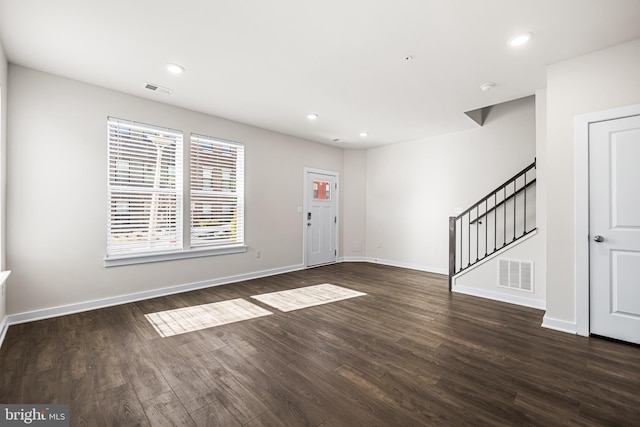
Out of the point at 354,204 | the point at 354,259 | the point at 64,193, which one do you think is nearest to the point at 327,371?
the point at 64,193

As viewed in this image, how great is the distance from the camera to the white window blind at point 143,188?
141 inches

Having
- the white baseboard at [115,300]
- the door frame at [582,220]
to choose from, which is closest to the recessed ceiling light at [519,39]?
the door frame at [582,220]

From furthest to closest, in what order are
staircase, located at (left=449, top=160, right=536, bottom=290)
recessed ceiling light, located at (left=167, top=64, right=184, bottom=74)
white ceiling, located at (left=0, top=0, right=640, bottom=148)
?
staircase, located at (left=449, top=160, right=536, bottom=290) → recessed ceiling light, located at (left=167, top=64, right=184, bottom=74) → white ceiling, located at (left=0, top=0, right=640, bottom=148)

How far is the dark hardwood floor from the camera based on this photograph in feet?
5.45

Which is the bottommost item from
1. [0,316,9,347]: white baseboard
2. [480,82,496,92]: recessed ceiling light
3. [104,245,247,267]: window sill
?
[0,316,9,347]: white baseboard

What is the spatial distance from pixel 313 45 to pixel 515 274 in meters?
3.78

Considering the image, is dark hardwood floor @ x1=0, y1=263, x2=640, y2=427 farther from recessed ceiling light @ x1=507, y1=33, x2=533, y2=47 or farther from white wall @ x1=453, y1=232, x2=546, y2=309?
recessed ceiling light @ x1=507, y1=33, x2=533, y2=47

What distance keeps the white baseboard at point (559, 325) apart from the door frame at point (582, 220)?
1.5 inches

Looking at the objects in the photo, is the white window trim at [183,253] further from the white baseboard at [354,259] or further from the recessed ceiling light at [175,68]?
the white baseboard at [354,259]

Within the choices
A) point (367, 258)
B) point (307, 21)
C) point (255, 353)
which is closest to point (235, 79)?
point (307, 21)

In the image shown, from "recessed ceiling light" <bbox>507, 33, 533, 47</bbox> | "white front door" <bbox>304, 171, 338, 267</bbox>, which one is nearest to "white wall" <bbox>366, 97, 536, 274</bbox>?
"white front door" <bbox>304, 171, 338, 267</bbox>

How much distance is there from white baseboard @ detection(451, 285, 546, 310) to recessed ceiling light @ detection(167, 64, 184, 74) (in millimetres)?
4685

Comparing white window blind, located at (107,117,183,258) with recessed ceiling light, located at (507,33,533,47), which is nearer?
recessed ceiling light, located at (507,33,533,47)

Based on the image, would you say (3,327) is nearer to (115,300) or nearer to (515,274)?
(115,300)
